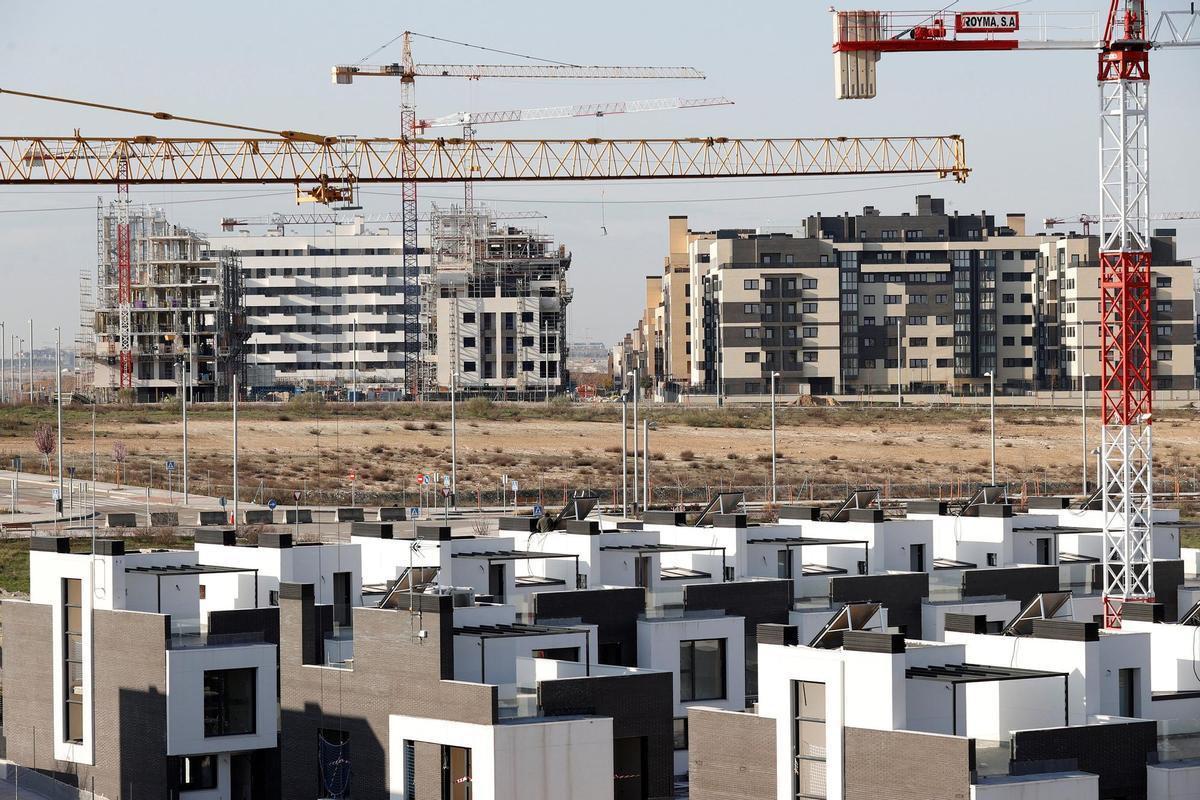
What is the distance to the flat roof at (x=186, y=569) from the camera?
31.9 metres

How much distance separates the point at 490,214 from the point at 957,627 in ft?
431

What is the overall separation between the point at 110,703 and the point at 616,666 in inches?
328

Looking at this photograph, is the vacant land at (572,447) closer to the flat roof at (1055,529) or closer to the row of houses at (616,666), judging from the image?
the flat roof at (1055,529)

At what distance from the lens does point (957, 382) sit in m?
145

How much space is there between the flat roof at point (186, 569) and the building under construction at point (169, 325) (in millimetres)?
106793

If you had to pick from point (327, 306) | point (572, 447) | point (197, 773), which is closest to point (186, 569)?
point (197, 773)

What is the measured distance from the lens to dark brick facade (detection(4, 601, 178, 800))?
93.5 ft

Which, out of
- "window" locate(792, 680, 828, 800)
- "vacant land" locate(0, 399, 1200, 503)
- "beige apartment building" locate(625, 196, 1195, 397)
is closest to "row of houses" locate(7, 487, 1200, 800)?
"window" locate(792, 680, 828, 800)

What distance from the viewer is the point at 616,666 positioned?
90.1 ft

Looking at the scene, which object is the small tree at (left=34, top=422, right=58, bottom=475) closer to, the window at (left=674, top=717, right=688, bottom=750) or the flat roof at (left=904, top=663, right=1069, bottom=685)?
the window at (left=674, top=717, right=688, bottom=750)

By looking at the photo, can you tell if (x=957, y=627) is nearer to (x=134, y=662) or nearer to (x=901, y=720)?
(x=901, y=720)

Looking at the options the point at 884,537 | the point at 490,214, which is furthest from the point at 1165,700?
the point at 490,214

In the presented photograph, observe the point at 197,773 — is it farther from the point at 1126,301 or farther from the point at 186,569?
the point at 1126,301

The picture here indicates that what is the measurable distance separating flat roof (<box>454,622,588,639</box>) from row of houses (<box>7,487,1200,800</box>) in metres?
0.12
